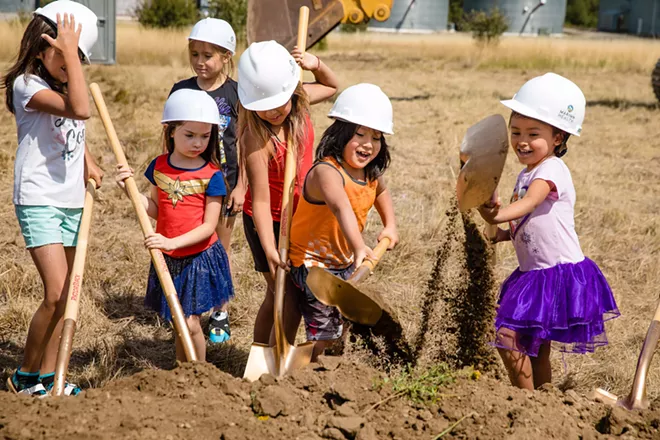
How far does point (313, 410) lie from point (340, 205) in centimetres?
76

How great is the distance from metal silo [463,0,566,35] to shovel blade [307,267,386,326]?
4656 cm

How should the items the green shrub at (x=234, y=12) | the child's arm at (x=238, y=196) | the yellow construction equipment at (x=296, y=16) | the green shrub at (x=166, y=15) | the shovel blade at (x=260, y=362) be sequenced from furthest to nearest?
the green shrub at (x=166, y=15) → the green shrub at (x=234, y=12) → the yellow construction equipment at (x=296, y=16) → the child's arm at (x=238, y=196) → the shovel blade at (x=260, y=362)

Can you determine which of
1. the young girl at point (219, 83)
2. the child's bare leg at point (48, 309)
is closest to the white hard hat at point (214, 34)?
the young girl at point (219, 83)

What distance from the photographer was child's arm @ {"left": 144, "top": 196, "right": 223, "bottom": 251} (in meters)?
3.02

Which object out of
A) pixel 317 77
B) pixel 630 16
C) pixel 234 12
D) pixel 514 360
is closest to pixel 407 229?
pixel 317 77

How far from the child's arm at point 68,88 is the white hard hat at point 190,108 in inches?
14.5

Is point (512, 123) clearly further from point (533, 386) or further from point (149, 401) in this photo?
point (149, 401)

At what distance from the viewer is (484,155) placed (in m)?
2.69

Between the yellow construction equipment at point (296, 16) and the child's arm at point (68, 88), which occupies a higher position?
the yellow construction equipment at point (296, 16)

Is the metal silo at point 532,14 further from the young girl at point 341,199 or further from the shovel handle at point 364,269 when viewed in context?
the shovel handle at point 364,269

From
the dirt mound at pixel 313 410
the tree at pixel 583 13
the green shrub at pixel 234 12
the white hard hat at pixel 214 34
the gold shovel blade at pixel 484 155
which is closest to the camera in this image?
the dirt mound at pixel 313 410

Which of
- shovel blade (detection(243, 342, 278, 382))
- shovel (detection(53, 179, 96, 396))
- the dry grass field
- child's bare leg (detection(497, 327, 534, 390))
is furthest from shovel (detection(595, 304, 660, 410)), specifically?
shovel (detection(53, 179, 96, 396))

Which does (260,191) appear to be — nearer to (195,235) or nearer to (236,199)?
(195,235)

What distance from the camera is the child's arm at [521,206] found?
2.88 meters
